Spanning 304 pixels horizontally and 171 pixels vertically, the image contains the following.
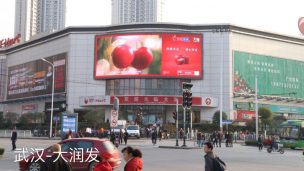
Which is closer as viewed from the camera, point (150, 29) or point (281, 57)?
point (150, 29)

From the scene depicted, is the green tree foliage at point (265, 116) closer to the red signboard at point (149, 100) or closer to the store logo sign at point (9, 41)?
the red signboard at point (149, 100)

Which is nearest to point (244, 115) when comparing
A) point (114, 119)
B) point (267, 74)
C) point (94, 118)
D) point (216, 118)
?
point (216, 118)

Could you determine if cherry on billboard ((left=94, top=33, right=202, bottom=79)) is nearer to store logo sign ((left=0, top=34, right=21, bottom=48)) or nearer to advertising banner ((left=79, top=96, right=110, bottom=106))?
advertising banner ((left=79, top=96, right=110, bottom=106))

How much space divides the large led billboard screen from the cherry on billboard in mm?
11696

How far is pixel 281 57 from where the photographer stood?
8988 cm

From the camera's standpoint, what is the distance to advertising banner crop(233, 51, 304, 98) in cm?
8356

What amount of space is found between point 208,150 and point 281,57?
85390mm

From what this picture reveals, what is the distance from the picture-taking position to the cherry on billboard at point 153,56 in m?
79.6

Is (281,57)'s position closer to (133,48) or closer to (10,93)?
(133,48)

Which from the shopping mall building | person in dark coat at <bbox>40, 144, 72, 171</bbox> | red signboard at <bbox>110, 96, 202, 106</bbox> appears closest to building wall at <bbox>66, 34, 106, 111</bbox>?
the shopping mall building

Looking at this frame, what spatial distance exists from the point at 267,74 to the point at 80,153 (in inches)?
2962

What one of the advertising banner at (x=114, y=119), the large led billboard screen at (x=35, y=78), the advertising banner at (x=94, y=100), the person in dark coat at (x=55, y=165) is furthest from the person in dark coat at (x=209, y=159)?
the large led billboard screen at (x=35, y=78)

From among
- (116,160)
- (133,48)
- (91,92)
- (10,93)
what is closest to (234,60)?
(133,48)

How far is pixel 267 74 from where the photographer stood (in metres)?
86.6
